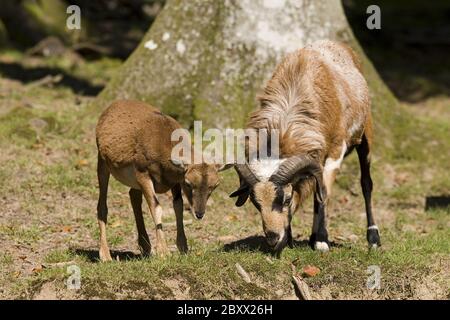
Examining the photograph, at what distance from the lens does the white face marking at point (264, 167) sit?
10.3 meters

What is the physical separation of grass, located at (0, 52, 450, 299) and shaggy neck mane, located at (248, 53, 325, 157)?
1234 millimetres

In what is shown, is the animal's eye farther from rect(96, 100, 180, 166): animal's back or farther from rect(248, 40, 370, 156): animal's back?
rect(96, 100, 180, 166): animal's back

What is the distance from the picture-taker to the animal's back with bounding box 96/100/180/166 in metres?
10.4

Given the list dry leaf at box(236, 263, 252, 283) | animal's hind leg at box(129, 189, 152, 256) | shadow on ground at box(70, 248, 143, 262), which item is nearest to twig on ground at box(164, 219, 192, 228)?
shadow on ground at box(70, 248, 143, 262)

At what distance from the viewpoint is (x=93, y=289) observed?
9242mm

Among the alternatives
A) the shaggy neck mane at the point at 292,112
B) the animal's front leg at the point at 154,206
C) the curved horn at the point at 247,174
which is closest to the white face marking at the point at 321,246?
the shaggy neck mane at the point at 292,112

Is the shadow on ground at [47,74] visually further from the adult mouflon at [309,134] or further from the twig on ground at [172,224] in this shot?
the adult mouflon at [309,134]

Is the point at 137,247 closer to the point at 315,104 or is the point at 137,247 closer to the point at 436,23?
the point at 315,104

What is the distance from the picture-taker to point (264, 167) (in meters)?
10.3

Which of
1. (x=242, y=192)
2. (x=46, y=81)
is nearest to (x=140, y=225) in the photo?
(x=242, y=192)

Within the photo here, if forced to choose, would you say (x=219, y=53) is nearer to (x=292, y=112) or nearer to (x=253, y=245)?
(x=292, y=112)

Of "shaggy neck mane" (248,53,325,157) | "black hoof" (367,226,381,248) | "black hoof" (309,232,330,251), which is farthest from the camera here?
"black hoof" (367,226,381,248)

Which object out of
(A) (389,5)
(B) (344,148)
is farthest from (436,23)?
(B) (344,148)
